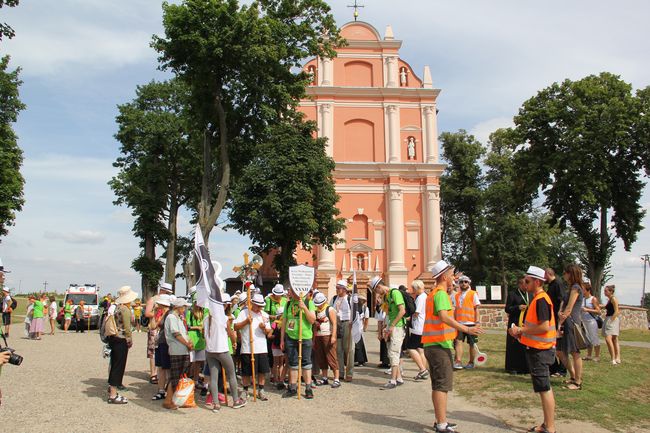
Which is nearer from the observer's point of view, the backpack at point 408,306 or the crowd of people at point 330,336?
the crowd of people at point 330,336

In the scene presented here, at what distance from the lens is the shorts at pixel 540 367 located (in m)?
6.72

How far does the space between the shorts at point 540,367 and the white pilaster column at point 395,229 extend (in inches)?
1364

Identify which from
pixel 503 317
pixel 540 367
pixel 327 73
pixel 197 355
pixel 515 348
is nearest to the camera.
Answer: pixel 540 367

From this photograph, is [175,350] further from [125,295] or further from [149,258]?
[149,258]

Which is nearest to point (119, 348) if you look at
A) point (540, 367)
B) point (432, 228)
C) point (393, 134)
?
point (540, 367)

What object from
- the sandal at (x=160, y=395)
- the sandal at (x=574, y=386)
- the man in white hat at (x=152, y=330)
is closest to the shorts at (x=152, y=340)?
the man in white hat at (x=152, y=330)

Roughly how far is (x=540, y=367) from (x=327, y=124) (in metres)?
37.8

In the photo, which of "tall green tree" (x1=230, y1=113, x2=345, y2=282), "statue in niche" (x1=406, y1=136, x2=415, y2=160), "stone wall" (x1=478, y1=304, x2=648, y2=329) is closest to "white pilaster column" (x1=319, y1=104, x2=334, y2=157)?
"statue in niche" (x1=406, y1=136, x2=415, y2=160)

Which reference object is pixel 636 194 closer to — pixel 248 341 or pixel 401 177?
pixel 401 177

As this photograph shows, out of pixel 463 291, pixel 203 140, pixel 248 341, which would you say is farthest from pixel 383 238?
pixel 248 341

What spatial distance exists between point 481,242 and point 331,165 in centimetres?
2153

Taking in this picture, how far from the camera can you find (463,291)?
1202 cm

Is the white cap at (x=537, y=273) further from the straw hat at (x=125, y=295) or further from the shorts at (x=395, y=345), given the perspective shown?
the straw hat at (x=125, y=295)

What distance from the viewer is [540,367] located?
6855 millimetres
